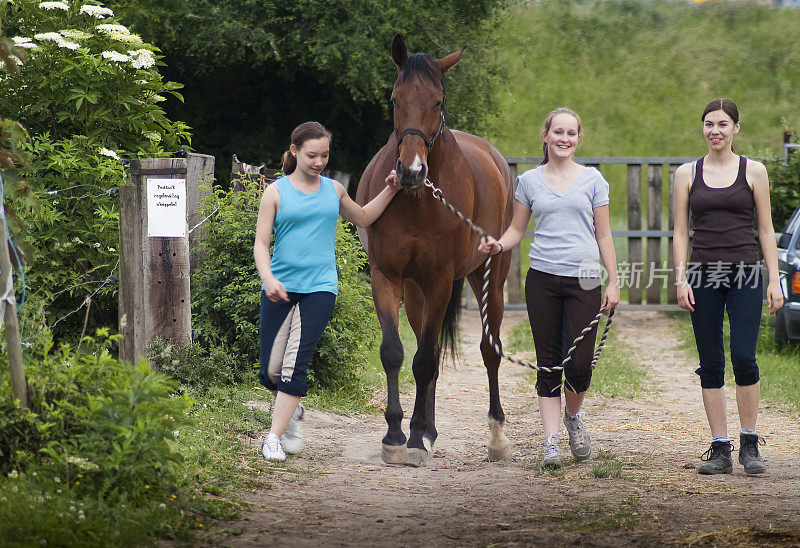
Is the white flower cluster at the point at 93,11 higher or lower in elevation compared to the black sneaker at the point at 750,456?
higher

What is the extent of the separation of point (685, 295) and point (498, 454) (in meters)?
1.45

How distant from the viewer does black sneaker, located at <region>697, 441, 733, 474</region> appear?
5047mm

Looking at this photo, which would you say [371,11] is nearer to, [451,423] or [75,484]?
[451,423]

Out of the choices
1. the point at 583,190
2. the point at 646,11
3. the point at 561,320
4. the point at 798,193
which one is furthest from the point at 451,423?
the point at 646,11

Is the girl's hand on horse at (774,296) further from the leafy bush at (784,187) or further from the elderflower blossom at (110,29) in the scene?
the leafy bush at (784,187)

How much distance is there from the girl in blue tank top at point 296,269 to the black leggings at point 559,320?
111 centimetres

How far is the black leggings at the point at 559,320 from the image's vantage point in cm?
495

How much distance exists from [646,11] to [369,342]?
21771 mm

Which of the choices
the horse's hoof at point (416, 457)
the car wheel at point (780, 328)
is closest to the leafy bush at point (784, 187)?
the car wheel at point (780, 328)

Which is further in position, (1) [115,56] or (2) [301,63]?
(2) [301,63]

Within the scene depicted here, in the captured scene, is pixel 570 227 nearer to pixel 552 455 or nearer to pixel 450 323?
pixel 552 455

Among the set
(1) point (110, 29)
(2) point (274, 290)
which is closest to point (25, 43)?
(1) point (110, 29)

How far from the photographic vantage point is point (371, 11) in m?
10.8

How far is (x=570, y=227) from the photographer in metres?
4.96
